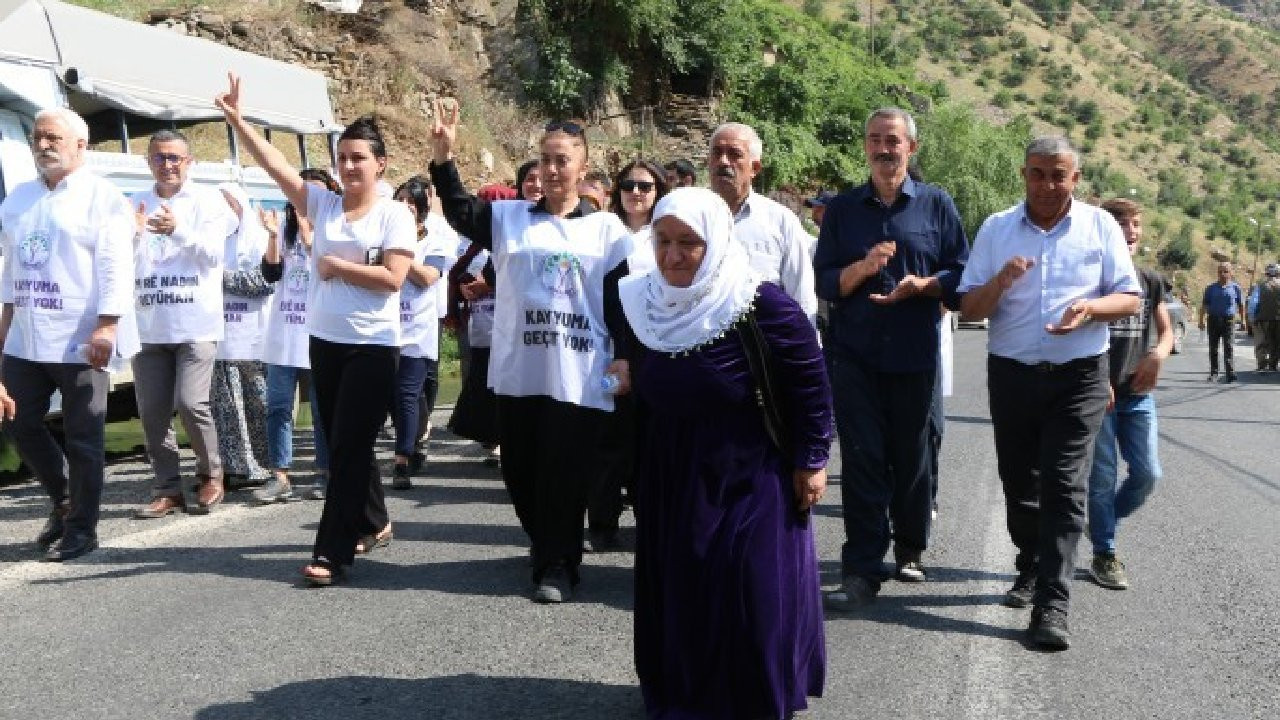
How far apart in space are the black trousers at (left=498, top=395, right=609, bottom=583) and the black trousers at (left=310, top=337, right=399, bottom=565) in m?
0.60

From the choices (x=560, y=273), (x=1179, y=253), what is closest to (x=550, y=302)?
(x=560, y=273)

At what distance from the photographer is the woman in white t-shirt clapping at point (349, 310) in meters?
6.09

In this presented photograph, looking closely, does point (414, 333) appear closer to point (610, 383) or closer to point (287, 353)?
point (287, 353)

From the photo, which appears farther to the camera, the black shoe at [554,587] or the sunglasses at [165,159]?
the sunglasses at [165,159]

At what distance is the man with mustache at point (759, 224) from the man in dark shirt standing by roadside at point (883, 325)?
0.50ft

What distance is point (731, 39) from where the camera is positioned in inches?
1294

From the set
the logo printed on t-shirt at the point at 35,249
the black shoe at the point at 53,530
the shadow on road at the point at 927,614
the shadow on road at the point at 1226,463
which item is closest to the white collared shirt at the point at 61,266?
the logo printed on t-shirt at the point at 35,249

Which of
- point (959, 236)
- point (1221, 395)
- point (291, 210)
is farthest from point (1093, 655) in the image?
point (1221, 395)

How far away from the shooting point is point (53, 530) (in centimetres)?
680

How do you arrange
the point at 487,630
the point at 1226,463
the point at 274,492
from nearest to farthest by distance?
the point at 487,630
the point at 274,492
the point at 1226,463

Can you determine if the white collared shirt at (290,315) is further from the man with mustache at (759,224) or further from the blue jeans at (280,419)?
the man with mustache at (759,224)

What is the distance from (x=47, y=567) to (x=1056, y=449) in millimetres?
4857

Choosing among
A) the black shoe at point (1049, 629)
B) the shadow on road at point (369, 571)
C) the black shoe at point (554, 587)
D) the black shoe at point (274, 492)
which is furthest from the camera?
the black shoe at point (274, 492)

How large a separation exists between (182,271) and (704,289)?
4.76 m
